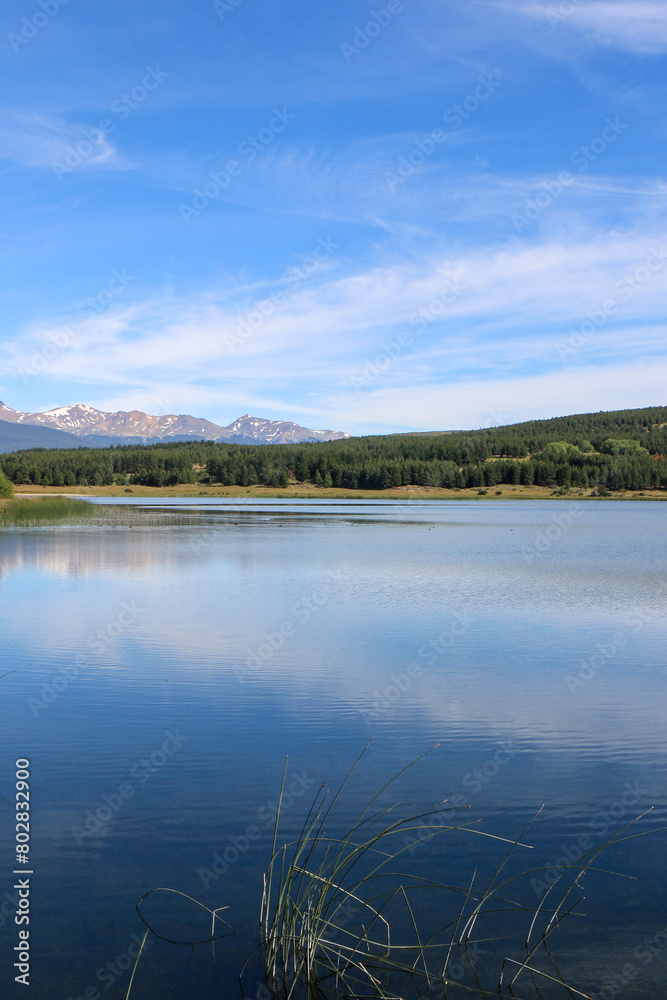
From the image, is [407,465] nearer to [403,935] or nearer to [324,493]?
[324,493]

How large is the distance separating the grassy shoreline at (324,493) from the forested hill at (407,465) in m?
2.23

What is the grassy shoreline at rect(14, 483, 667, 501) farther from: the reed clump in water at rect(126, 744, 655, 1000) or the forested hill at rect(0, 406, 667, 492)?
the reed clump in water at rect(126, 744, 655, 1000)

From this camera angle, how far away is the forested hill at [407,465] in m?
147

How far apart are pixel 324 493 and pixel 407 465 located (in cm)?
1798

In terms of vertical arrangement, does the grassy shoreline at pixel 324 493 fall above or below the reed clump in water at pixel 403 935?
above

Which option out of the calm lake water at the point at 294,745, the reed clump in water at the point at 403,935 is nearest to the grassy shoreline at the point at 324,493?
the calm lake water at the point at 294,745

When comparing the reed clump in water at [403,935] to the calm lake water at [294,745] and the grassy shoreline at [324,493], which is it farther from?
the grassy shoreline at [324,493]

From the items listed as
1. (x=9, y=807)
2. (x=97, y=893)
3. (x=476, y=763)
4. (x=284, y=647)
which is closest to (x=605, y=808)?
(x=476, y=763)

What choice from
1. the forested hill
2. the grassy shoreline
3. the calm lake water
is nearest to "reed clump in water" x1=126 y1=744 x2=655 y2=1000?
the calm lake water

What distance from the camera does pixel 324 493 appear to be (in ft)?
502

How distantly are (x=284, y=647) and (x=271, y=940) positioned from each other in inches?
380

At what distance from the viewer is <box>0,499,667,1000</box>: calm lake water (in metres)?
5.50

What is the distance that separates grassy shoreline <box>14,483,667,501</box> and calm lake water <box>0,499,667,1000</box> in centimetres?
11140

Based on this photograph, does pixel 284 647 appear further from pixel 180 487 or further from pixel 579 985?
pixel 180 487
